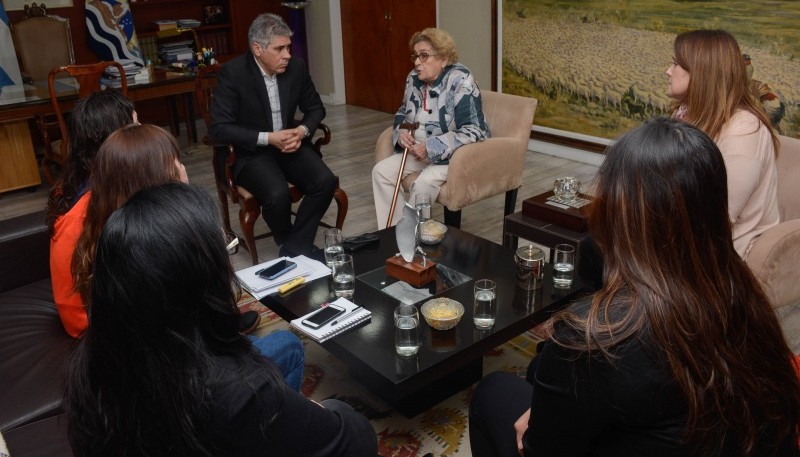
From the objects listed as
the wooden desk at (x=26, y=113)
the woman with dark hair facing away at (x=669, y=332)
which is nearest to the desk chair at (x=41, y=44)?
the wooden desk at (x=26, y=113)

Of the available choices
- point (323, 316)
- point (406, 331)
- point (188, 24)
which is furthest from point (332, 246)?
point (188, 24)

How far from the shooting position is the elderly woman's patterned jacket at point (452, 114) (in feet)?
11.4

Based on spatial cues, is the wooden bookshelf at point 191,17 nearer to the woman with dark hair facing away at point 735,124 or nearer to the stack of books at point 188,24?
the stack of books at point 188,24

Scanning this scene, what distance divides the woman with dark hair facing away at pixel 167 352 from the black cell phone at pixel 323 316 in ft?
2.97

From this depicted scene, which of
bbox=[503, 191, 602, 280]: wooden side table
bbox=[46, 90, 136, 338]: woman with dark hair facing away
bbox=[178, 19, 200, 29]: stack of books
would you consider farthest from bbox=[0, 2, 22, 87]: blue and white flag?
bbox=[503, 191, 602, 280]: wooden side table

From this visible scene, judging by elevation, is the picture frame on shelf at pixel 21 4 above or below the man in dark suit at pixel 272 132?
above

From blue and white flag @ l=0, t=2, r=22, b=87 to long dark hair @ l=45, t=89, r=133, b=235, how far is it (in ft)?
13.0

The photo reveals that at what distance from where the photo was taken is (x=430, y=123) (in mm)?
3613

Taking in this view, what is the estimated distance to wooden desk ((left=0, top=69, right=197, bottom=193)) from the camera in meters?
4.40

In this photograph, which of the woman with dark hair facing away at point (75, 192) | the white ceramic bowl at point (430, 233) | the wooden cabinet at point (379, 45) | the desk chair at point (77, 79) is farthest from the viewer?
the wooden cabinet at point (379, 45)

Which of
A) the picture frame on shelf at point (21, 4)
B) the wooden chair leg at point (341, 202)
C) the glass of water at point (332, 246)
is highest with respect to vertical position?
the picture frame on shelf at point (21, 4)

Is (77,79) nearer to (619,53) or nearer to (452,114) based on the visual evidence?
(452,114)

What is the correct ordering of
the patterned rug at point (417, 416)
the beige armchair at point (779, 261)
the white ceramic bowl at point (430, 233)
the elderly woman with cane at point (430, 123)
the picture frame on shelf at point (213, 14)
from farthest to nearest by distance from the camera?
the picture frame on shelf at point (213, 14)
the elderly woman with cane at point (430, 123)
the white ceramic bowl at point (430, 233)
the beige armchair at point (779, 261)
the patterned rug at point (417, 416)

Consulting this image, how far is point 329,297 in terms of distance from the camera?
7.50 feet
